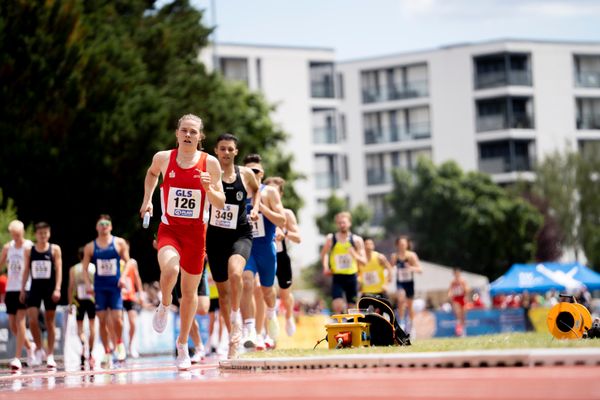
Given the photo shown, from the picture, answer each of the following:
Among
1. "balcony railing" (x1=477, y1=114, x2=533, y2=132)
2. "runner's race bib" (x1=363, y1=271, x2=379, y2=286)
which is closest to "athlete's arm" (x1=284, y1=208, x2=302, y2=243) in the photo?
"runner's race bib" (x1=363, y1=271, x2=379, y2=286)

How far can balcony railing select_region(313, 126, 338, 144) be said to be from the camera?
4107 inches

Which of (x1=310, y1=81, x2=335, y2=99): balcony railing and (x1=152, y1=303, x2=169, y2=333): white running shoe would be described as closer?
(x1=152, y1=303, x2=169, y2=333): white running shoe

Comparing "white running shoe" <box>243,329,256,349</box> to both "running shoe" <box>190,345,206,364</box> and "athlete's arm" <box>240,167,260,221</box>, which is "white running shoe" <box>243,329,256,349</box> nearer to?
"running shoe" <box>190,345,206,364</box>

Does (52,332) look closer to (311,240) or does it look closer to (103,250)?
(103,250)

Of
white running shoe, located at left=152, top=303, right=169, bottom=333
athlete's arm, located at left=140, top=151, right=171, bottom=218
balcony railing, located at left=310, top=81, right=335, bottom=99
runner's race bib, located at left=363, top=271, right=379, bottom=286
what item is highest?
balcony railing, located at left=310, top=81, right=335, bottom=99

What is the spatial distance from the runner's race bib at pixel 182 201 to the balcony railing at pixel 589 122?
97.7 metres

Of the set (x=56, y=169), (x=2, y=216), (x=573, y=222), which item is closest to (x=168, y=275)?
(x=2, y=216)

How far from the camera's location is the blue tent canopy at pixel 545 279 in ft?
167

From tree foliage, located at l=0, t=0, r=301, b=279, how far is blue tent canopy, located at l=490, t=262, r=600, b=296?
12.4 metres

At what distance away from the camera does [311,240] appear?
99.4 m

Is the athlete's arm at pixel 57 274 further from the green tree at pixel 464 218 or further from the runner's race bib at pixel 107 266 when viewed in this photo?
the green tree at pixel 464 218

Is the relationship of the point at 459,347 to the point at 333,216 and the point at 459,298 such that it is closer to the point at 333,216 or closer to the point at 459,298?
the point at 459,298

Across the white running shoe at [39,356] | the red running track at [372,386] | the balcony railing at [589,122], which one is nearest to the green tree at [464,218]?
the balcony railing at [589,122]

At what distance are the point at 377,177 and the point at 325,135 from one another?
23.0ft
